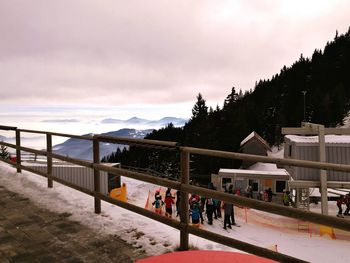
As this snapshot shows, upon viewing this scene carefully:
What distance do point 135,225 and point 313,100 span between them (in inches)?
3259

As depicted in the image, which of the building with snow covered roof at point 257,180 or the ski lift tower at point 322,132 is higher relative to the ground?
the ski lift tower at point 322,132

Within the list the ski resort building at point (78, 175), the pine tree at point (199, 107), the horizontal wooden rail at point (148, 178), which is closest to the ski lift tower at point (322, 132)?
the ski resort building at point (78, 175)

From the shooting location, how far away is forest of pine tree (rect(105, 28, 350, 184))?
174 ft

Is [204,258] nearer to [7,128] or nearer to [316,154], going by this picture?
[7,128]

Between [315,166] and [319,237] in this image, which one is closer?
[315,166]

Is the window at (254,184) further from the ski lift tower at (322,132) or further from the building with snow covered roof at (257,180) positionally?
the ski lift tower at (322,132)

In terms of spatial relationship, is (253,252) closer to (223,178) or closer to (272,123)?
(223,178)

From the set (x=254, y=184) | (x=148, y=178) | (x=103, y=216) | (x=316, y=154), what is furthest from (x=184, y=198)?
(x=254, y=184)

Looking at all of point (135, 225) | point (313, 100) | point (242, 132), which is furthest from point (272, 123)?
point (135, 225)

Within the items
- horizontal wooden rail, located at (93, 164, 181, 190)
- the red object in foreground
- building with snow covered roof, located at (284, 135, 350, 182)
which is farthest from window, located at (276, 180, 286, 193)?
the red object in foreground

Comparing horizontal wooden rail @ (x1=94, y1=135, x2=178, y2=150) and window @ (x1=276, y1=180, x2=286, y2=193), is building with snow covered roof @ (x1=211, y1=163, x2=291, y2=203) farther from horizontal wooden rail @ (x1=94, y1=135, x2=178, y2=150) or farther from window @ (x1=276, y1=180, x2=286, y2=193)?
horizontal wooden rail @ (x1=94, y1=135, x2=178, y2=150)

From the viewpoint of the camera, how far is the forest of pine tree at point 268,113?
53.1 meters

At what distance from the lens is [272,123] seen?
273 feet

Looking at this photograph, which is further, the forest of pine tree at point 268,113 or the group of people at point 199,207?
the forest of pine tree at point 268,113
